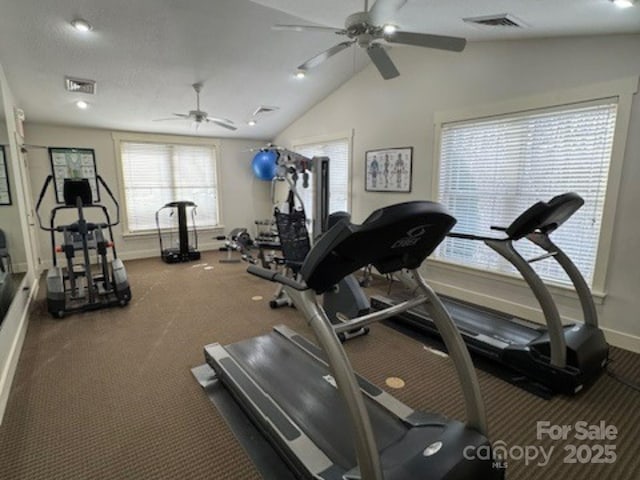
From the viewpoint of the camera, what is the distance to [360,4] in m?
2.89

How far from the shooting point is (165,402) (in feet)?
7.26

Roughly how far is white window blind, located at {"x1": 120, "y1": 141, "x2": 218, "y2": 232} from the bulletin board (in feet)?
8.21

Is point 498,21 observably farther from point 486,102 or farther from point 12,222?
point 12,222

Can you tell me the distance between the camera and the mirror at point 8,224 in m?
3.37

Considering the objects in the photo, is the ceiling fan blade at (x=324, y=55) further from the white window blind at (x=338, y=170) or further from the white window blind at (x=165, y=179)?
the white window blind at (x=165, y=179)

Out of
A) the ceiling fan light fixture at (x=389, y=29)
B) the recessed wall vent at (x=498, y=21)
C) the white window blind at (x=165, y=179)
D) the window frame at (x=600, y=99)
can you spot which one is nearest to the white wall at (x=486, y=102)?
the window frame at (x=600, y=99)

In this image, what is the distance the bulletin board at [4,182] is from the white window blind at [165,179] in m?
2.50

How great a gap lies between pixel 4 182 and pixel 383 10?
4064 millimetres

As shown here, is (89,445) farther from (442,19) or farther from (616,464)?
(442,19)

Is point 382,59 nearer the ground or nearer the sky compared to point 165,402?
nearer the sky

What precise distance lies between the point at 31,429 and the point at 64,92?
416 cm

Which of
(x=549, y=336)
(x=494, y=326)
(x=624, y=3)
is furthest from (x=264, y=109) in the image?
(x=549, y=336)

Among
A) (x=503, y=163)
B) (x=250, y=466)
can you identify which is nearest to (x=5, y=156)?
(x=250, y=466)

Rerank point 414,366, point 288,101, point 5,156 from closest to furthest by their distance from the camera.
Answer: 1. point 414,366
2. point 5,156
3. point 288,101
